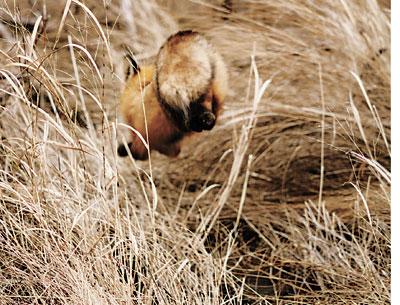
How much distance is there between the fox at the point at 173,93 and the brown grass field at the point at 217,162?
2cm

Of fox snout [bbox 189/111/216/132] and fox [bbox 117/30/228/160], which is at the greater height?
fox [bbox 117/30/228/160]

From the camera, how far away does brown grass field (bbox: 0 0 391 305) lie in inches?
68.9

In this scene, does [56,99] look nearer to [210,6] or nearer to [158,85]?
[158,85]

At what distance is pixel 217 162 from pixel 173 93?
194 millimetres

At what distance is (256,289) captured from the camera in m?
1.84

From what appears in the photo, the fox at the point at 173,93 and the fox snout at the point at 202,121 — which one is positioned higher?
the fox at the point at 173,93

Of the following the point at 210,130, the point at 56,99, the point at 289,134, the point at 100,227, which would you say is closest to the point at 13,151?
the point at 56,99

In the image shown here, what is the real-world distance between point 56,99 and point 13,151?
0.52 ft

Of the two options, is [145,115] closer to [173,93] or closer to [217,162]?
[173,93]

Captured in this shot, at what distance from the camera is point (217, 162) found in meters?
1.85

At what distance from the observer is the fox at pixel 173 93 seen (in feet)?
5.90

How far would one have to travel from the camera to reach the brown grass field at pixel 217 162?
1749 mm

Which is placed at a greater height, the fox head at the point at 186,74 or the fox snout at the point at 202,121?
the fox head at the point at 186,74

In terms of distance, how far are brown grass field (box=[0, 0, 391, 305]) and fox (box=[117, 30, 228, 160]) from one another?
2cm
